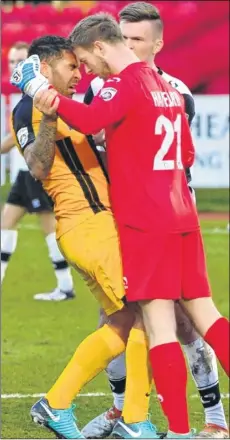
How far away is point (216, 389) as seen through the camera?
666 cm

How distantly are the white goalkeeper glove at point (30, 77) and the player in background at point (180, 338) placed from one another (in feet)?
1.89

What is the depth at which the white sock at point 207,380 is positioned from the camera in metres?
6.62

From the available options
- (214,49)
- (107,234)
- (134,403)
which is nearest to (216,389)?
(134,403)

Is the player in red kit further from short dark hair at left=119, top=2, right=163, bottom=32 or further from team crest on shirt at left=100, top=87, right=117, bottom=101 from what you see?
short dark hair at left=119, top=2, right=163, bottom=32

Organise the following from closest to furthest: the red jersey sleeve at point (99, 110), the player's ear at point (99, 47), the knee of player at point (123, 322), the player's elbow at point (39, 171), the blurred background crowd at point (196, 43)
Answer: the red jersey sleeve at point (99, 110), the player's ear at point (99, 47), the player's elbow at point (39, 171), the knee of player at point (123, 322), the blurred background crowd at point (196, 43)

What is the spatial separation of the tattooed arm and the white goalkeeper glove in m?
0.15

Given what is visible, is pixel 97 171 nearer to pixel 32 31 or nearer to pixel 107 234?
pixel 107 234

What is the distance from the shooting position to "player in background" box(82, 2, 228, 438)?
21.7ft

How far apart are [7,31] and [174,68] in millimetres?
4407

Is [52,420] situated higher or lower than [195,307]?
lower

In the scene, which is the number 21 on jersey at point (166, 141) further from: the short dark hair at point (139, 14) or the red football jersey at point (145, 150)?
the short dark hair at point (139, 14)

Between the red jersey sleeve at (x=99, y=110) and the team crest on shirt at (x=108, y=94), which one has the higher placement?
the team crest on shirt at (x=108, y=94)

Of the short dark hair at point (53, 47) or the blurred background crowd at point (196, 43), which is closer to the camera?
the short dark hair at point (53, 47)

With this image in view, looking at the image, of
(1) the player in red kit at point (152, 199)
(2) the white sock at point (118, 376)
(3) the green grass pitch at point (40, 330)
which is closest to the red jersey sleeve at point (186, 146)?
(1) the player in red kit at point (152, 199)
